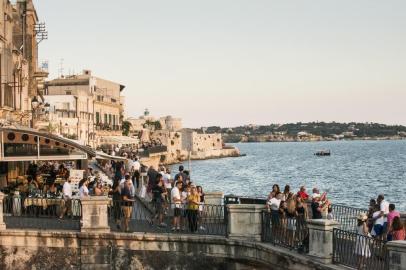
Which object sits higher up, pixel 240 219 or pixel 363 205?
pixel 240 219

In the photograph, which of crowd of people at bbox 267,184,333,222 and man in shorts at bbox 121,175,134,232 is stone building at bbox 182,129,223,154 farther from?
crowd of people at bbox 267,184,333,222

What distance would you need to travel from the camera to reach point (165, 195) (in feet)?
68.7

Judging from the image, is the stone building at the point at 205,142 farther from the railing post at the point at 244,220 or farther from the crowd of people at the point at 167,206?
the railing post at the point at 244,220

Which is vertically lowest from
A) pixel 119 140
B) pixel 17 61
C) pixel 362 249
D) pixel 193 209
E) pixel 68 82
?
pixel 362 249

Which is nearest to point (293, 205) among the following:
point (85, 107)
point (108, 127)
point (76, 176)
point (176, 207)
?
point (176, 207)

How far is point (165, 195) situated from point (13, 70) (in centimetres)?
1434

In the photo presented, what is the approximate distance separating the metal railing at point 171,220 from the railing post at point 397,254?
5686 millimetres

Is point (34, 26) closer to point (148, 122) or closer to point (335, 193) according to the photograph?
point (335, 193)

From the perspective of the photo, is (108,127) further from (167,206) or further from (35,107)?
(167,206)

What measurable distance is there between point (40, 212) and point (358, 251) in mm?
9740

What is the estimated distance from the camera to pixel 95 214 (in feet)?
59.0

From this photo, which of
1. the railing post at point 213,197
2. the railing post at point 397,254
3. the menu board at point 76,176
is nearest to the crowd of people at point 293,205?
the railing post at point 213,197

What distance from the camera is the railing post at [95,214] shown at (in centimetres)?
1794

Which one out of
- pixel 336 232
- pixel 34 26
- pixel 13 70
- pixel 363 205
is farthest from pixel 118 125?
pixel 336 232
